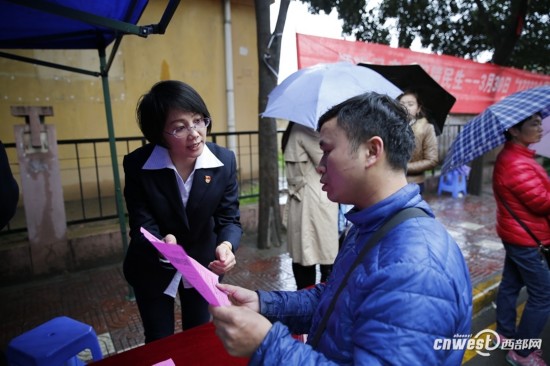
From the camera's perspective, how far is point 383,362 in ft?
2.81

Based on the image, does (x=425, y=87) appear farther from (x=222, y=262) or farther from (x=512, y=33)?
(x=512, y=33)

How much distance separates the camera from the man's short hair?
110cm

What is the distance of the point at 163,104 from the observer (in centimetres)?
186

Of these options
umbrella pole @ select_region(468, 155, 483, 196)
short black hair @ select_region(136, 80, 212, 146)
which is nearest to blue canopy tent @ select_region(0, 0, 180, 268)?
short black hair @ select_region(136, 80, 212, 146)

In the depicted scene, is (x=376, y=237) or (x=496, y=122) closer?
(x=376, y=237)

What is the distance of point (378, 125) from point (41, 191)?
4097 millimetres

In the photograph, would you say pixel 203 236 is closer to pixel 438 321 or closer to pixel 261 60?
pixel 438 321

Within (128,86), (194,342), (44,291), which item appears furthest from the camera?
(128,86)

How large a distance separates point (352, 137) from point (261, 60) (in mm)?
4052

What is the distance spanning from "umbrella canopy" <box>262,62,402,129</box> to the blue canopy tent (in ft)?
4.07

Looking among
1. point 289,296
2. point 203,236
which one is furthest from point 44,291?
point 289,296

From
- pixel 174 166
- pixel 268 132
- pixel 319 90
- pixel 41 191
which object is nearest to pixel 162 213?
pixel 174 166

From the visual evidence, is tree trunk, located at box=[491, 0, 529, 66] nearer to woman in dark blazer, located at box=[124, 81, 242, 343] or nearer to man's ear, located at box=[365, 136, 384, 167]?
woman in dark blazer, located at box=[124, 81, 242, 343]

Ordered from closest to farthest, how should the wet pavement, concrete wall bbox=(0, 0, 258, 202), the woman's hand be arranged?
the woman's hand, the wet pavement, concrete wall bbox=(0, 0, 258, 202)
